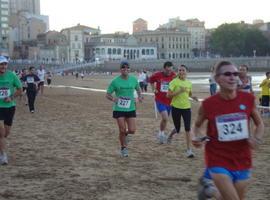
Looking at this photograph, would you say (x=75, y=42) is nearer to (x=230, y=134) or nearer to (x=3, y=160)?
(x=3, y=160)

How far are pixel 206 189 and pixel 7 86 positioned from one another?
15.8 ft

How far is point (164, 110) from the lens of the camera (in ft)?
36.1

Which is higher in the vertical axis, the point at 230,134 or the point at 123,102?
the point at 230,134

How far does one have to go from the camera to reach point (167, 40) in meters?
170

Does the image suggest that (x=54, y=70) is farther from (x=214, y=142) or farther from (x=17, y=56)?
(x=214, y=142)

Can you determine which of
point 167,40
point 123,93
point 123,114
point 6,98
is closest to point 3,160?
point 6,98

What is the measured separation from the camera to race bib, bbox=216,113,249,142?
461 centimetres

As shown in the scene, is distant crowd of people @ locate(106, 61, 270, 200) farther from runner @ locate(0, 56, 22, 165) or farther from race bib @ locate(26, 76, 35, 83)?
race bib @ locate(26, 76, 35, 83)

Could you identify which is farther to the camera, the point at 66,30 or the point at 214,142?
A: the point at 66,30

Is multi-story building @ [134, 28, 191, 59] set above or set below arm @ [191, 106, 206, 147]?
above

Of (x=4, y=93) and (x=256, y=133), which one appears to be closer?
(x=256, y=133)

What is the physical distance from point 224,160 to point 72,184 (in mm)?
3123

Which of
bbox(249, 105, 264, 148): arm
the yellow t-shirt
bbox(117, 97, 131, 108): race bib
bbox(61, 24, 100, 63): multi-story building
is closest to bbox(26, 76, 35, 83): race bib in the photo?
the yellow t-shirt

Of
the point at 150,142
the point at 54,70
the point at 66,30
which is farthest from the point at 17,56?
the point at 150,142
